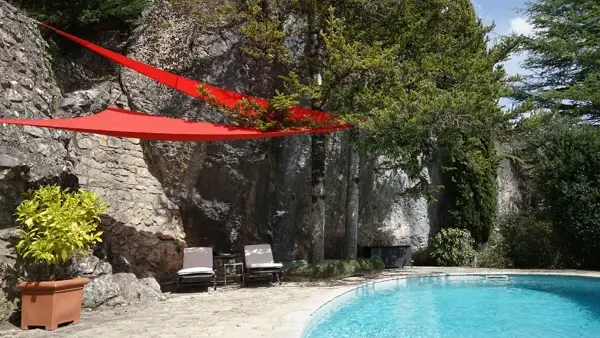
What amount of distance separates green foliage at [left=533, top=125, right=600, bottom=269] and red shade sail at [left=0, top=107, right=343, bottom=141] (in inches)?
268

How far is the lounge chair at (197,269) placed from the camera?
23.0 ft

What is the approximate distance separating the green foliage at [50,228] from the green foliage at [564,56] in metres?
14.6

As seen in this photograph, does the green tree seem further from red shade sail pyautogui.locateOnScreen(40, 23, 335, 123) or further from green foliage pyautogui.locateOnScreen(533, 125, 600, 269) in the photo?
green foliage pyautogui.locateOnScreen(533, 125, 600, 269)

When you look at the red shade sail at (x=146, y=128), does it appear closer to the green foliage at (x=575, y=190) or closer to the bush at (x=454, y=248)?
the bush at (x=454, y=248)

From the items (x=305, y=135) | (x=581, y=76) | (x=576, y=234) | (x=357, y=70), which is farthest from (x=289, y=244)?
(x=581, y=76)

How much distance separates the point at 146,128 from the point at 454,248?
8.38m

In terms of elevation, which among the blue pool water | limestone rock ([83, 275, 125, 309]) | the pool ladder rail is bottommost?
the blue pool water

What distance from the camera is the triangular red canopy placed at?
210 inches

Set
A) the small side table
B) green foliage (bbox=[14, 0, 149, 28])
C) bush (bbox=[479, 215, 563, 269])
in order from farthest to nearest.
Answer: bush (bbox=[479, 215, 563, 269]) → green foliage (bbox=[14, 0, 149, 28]) → the small side table

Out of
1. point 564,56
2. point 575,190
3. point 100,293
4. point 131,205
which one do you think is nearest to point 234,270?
point 131,205

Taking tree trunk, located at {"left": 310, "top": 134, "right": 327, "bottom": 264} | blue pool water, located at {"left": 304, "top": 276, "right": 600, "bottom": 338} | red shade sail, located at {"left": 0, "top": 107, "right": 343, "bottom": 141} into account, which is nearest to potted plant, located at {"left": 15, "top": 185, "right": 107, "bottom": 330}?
red shade sail, located at {"left": 0, "top": 107, "right": 343, "bottom": 141}

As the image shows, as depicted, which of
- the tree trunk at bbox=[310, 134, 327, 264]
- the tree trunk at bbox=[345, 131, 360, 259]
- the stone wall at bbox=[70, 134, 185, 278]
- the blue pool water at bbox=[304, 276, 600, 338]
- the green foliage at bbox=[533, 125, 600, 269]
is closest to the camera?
the blue pool water at bbox=[304, 276, 600, 338]

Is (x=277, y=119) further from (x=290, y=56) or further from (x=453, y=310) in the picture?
(x=453, y=310)

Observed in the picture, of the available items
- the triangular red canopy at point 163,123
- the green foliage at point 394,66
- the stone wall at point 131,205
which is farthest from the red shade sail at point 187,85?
the stone wall at point 131,205
